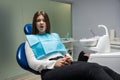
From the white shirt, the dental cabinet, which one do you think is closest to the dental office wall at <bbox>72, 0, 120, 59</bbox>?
the dental cabinet

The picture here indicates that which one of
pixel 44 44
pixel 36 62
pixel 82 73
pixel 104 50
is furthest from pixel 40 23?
pixel 104 50

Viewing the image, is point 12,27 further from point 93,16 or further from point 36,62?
point 93,16

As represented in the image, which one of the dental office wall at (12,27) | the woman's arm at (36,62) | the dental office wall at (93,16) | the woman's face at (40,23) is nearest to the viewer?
the woman's arm at (36,62)

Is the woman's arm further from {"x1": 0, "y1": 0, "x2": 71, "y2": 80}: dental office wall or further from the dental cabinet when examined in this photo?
{"x1": 0, "y1": 0, "x2": 71, "y2": 80}: dental office wall

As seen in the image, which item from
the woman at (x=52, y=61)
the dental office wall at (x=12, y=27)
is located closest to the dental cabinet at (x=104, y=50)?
the woman at (x=52, y=61)

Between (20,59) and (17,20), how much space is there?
1.38 m

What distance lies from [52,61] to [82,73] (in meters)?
0.30

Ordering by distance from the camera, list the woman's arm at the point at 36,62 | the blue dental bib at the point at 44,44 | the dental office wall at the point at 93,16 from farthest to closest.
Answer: the dental office wall at the point at 93,16 < the blue dental bib at the point at 44,44 < the woman's arm at the point at 36,62

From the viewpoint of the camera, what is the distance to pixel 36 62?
1489 mm

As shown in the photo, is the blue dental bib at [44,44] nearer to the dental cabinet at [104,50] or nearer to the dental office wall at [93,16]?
the dental cabinet at [104,50]

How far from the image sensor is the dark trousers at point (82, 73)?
1227mm

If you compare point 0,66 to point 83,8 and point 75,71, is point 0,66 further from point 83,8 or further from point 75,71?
point 83,8

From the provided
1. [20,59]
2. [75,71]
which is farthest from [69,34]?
[75,71]

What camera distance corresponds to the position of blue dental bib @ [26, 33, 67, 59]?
1.61 meters
